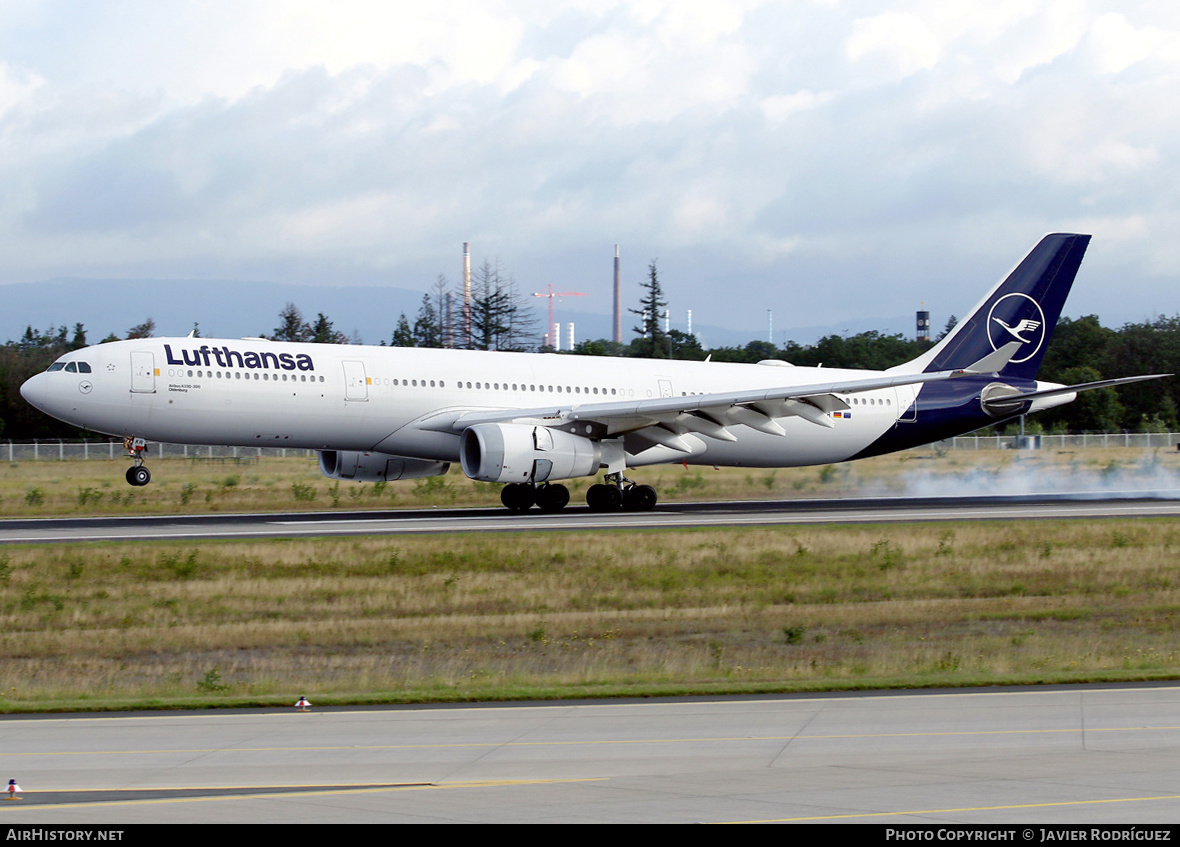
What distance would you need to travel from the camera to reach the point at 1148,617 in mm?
21297

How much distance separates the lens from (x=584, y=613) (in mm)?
21797

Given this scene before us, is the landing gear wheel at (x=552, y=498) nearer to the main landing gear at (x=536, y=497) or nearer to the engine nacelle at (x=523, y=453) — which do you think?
the main landing gear at (x=536, y=497)

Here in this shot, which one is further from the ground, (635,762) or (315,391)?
(315,391)

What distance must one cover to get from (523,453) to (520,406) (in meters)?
3.33

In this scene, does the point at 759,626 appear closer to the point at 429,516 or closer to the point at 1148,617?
the point at 1148,617

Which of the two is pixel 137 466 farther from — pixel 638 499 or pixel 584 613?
pixel 584 613

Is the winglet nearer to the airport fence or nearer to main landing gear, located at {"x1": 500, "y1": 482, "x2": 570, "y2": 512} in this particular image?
main landing gear, located at {"x1": 500, "y1": 482, "x2": 570, "y2": 512}

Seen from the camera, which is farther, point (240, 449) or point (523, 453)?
point (240, 449)

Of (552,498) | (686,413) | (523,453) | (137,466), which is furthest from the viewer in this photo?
(552,498)

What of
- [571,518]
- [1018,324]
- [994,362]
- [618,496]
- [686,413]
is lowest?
[571,518]

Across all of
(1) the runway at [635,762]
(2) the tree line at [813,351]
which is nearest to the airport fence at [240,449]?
(2) the tree line at [813,351]

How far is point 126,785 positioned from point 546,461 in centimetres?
2302

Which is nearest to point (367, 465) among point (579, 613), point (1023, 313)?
point (579, 613)
